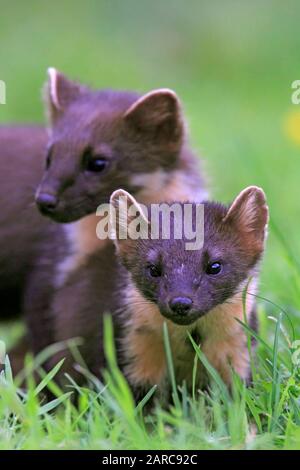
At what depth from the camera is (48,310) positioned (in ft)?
25.8

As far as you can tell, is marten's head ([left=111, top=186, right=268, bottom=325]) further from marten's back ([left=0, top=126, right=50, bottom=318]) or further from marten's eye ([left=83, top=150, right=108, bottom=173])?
marten's back ([left=0, top=126, right=50, bottom=318])

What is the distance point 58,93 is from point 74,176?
0.96 m

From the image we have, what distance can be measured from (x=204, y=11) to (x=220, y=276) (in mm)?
11636

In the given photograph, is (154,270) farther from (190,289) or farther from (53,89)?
(53,89)

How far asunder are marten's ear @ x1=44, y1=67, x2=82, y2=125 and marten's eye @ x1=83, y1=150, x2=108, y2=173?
0.58 metres

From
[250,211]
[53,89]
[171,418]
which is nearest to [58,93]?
[53,89]

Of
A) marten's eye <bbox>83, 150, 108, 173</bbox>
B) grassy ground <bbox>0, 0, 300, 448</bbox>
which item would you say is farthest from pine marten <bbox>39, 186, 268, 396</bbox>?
Result: marten's eye <bbox>83, 150, 108, 173</bbox>

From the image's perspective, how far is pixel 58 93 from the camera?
26.1 feet

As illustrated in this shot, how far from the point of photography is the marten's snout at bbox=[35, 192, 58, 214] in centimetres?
703

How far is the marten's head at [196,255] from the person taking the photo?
5945 millimetres

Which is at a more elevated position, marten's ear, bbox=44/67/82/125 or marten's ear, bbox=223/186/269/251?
marten's ear, bbox=44/67/82/125

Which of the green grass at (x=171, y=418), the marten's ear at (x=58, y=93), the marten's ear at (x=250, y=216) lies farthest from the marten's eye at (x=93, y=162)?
the green grass at (x=171, y=418)

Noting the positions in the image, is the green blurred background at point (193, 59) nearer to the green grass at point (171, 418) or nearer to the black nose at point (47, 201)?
the black nose at point (47, 201)
